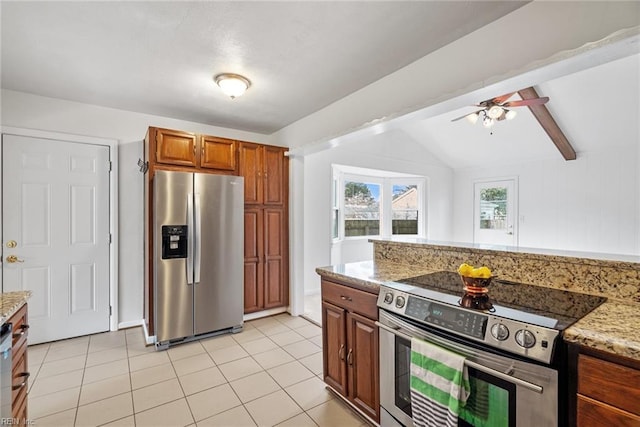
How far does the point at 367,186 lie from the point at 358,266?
3.62 m

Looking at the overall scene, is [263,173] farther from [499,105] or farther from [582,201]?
[582,201]

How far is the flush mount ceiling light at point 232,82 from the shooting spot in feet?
8.34

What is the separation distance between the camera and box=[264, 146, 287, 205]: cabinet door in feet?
12.3

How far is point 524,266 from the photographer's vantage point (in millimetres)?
1702

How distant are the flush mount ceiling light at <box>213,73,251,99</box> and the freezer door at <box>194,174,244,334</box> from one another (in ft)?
2.91

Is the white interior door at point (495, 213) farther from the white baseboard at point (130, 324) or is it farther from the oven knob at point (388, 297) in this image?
the white baseboard at point (130, 324)

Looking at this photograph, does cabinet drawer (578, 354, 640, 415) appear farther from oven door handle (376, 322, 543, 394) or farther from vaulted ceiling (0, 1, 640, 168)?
vaulted ceiling (0, 1, 640, 168)

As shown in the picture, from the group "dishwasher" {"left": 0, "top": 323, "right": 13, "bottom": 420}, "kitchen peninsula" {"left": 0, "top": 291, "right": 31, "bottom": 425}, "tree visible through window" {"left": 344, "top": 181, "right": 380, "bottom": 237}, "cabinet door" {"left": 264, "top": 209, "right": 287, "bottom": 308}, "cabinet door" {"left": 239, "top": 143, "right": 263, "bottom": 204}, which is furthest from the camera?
"tree visible through window" {"left": 344, "top": 181, "right": 380, "bottom": 237}

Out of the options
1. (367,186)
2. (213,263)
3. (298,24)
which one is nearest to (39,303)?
(213,263)

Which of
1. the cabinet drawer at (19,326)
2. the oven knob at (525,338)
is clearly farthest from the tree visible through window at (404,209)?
the cabinet drawer at (19,326)

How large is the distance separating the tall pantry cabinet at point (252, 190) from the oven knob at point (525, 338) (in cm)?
294

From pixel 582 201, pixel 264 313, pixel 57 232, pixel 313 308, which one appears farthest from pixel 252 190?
pixel 582 201

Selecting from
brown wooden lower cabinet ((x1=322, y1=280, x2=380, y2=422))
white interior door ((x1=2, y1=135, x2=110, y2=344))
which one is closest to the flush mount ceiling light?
white interior door ((x1=2, y1=135, x2=110, y2=344))

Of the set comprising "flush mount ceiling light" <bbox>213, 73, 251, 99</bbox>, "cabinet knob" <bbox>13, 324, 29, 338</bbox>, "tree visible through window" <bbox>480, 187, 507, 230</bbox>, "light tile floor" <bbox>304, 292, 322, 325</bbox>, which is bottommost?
"light tile floor" <bbox>304, 292, 322, 325</bbox>
